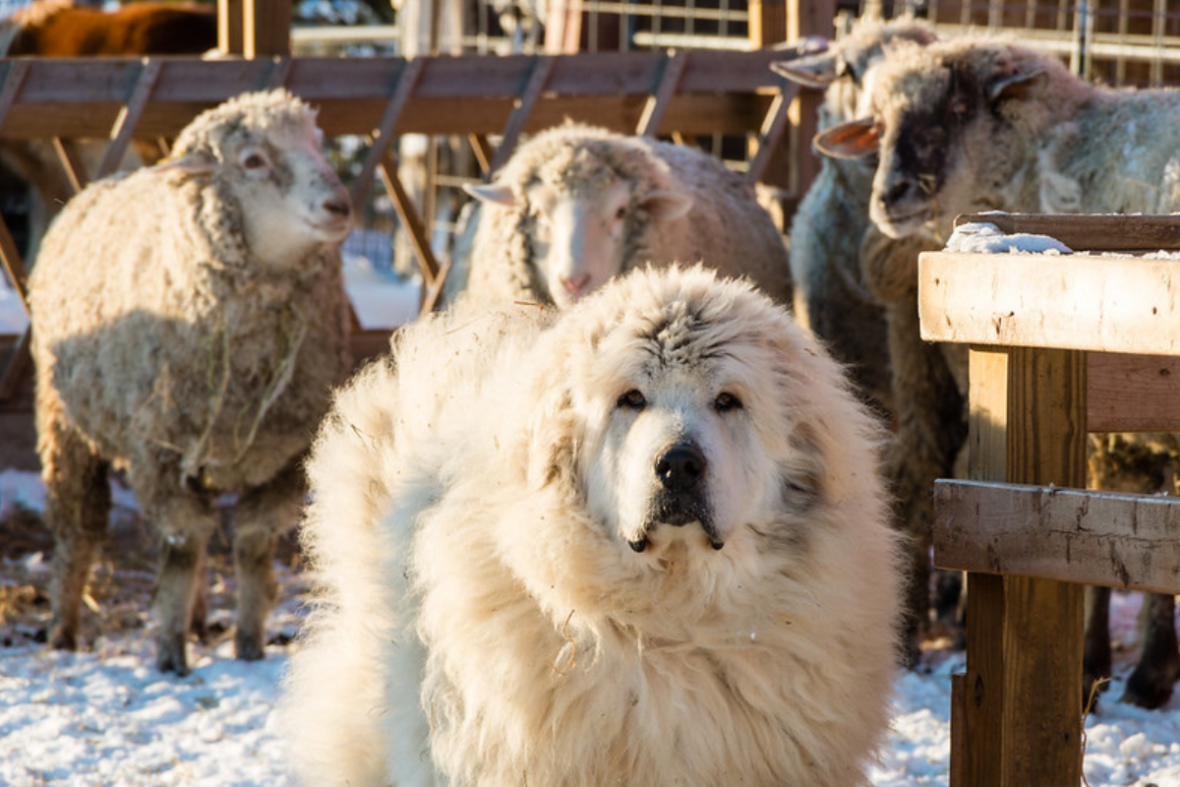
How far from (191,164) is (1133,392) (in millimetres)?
3899

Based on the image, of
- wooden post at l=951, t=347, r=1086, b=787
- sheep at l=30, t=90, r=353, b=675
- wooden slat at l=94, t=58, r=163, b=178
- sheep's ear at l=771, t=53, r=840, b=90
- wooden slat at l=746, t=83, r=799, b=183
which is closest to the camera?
wooden post at l=951, t=347, r=1086, b=787

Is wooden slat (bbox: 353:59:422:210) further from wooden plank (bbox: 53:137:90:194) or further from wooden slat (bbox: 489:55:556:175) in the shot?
wooden plank (bbox: 53:137:90:194)

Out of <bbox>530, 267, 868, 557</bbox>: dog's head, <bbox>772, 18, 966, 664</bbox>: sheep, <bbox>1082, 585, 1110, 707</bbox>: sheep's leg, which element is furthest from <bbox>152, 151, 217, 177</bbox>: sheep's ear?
<bbox>1082, 585, 1110, 707</bbox>: sheep's leg

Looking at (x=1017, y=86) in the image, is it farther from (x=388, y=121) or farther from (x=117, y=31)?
(x=117, y=31)

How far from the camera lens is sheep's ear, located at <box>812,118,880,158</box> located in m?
5.71

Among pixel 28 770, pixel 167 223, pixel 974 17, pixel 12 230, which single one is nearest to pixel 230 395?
pixel 167 223

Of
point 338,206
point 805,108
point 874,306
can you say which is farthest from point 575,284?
point 805,108

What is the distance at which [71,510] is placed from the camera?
6.30 meters

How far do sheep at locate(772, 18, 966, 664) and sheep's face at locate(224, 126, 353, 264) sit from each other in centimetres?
198

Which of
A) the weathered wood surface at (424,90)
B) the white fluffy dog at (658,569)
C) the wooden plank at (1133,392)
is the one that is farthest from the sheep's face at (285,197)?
the wooden plank at (1133,392)

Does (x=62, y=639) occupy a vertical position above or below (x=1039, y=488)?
below

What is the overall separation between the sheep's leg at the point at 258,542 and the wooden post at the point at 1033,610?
3409mm

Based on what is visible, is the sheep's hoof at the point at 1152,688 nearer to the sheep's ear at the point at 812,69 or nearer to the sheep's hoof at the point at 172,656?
the sheep's ear at the point at 812,69

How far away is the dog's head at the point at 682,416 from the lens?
2998mm
